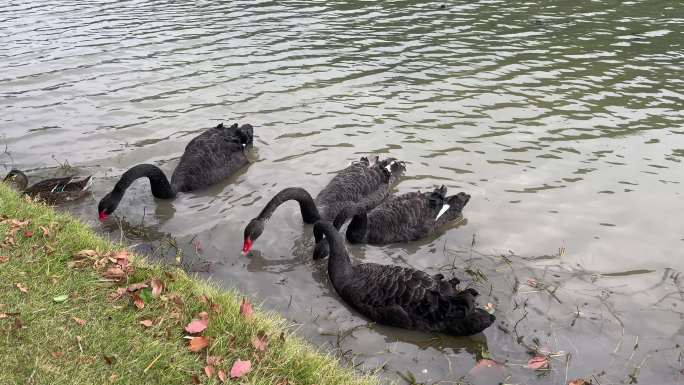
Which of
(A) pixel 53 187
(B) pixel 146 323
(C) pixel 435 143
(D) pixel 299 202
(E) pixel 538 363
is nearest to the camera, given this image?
(B) pixel 146 323

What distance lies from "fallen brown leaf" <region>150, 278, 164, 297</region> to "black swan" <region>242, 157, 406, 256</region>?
249 cm

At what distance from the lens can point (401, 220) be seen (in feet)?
23.6

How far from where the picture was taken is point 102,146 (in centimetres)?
961

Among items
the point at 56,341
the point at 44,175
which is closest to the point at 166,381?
the point at 56,341

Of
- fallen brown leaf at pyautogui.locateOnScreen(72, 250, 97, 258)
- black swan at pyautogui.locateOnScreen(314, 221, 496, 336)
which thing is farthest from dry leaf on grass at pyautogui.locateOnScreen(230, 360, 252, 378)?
black swan at pyautogui.locateOnScreen(314, 221, 496, 336)

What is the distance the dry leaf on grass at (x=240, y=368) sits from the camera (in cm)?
376

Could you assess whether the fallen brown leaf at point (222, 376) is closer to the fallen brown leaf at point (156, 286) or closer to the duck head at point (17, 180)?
the fallen brown leaf at point (156, 286)

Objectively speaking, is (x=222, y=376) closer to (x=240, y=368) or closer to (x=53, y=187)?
(x=240, y=368)

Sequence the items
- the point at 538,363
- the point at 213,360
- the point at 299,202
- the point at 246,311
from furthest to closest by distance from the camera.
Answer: the point at 299,202
the point at 538,363
the point at 246,311
the point at 213,360

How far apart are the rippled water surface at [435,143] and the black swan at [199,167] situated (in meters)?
0.21

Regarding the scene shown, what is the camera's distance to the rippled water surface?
5.61 meters

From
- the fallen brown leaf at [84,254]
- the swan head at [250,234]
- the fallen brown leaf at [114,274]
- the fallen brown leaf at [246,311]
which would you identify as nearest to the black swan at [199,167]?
the swan head at [250,234]

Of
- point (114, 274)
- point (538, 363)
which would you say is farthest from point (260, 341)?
point (538, 363)

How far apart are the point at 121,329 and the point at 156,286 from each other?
562mm
